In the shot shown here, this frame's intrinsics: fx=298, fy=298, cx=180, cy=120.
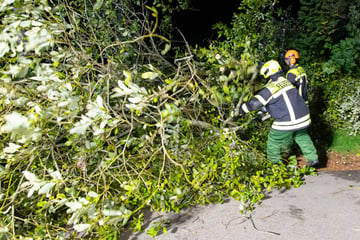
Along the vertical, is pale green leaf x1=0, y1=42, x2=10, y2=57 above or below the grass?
above

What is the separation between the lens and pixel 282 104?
3.78m

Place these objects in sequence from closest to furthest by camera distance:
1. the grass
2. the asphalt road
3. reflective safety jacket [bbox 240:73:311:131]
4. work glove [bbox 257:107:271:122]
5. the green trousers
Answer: the asphalt road → reflective safety jacket [bbox 240:73:311:131] → the green trousers → work glove [bbox 257:107:271:122] → the grass

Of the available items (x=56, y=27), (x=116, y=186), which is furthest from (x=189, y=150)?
(x=56, y=27)

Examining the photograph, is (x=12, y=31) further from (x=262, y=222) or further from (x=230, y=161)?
(x=262, y=222)

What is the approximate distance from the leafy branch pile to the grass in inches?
61.0

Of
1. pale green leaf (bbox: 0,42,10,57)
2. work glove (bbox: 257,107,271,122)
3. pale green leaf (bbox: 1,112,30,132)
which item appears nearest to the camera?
pale green leaf (bbox: 1,112,30,132)

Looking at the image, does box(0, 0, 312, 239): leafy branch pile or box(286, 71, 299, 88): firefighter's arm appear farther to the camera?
box(286, 71, 299, 88): firefighter's arm

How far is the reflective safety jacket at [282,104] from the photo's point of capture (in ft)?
12.2

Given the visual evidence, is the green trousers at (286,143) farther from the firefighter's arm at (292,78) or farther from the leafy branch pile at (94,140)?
the firefighter's arm at (292,78)

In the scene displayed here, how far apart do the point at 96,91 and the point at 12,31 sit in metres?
0.98

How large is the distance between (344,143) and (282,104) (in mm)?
1902

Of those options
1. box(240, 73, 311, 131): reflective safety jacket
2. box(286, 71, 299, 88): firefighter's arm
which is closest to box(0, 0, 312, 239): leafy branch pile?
box(240, 73, 311, 131): reflective safety jacket

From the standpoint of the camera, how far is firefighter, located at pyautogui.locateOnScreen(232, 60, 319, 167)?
3734 mm

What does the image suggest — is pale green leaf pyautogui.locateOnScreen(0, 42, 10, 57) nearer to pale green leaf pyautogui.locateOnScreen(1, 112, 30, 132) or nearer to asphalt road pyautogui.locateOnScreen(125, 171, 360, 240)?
pale green leaf pyautogui.locateOnScreen(1, 112, 30, 132)
